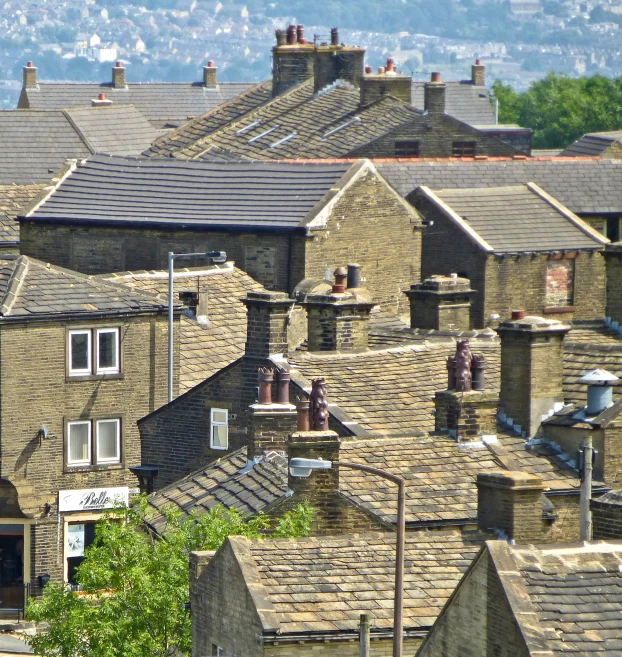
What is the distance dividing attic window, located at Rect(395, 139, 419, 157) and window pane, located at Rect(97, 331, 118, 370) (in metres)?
29.0

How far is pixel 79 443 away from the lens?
58594mm

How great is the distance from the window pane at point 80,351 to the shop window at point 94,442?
140cm

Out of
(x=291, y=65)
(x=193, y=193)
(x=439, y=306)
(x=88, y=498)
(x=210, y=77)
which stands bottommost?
(x=88, y=498)

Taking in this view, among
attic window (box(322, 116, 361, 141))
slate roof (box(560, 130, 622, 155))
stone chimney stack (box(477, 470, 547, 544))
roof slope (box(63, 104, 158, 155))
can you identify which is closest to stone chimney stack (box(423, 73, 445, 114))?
attic window (box(322, 116, 361, 141))

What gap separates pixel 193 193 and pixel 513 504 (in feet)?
126

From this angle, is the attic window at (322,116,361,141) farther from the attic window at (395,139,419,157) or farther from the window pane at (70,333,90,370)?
the window pane at (70,333,90,370)

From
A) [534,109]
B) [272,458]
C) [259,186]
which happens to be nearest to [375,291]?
[259,186]

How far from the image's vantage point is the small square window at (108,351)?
5819 centimetres

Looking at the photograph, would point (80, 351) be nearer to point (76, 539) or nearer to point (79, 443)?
point (79, 443)

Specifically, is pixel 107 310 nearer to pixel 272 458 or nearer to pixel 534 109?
pixel 272 458

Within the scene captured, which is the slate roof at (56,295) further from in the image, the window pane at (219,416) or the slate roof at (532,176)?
the slate roof at (532,176)

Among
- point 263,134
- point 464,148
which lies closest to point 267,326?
point 263,134

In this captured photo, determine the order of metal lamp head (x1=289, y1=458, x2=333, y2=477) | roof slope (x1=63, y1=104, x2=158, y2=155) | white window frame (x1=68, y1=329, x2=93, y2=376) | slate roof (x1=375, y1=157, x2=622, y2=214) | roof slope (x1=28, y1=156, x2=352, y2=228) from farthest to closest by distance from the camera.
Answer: roof slope (x1=63, y1=104, x2=158, y2=155), slate roof (x1=375, y1=157, x2=622, y2=214), roof slope (x1=28, y1=156, x2=352, y2=228), white window frame (x1=68, y1=329, x2=93, y2=376), metal lamp head (x1=289, y1=458, x2=333, y2=477)

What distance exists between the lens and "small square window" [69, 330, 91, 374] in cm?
5747
